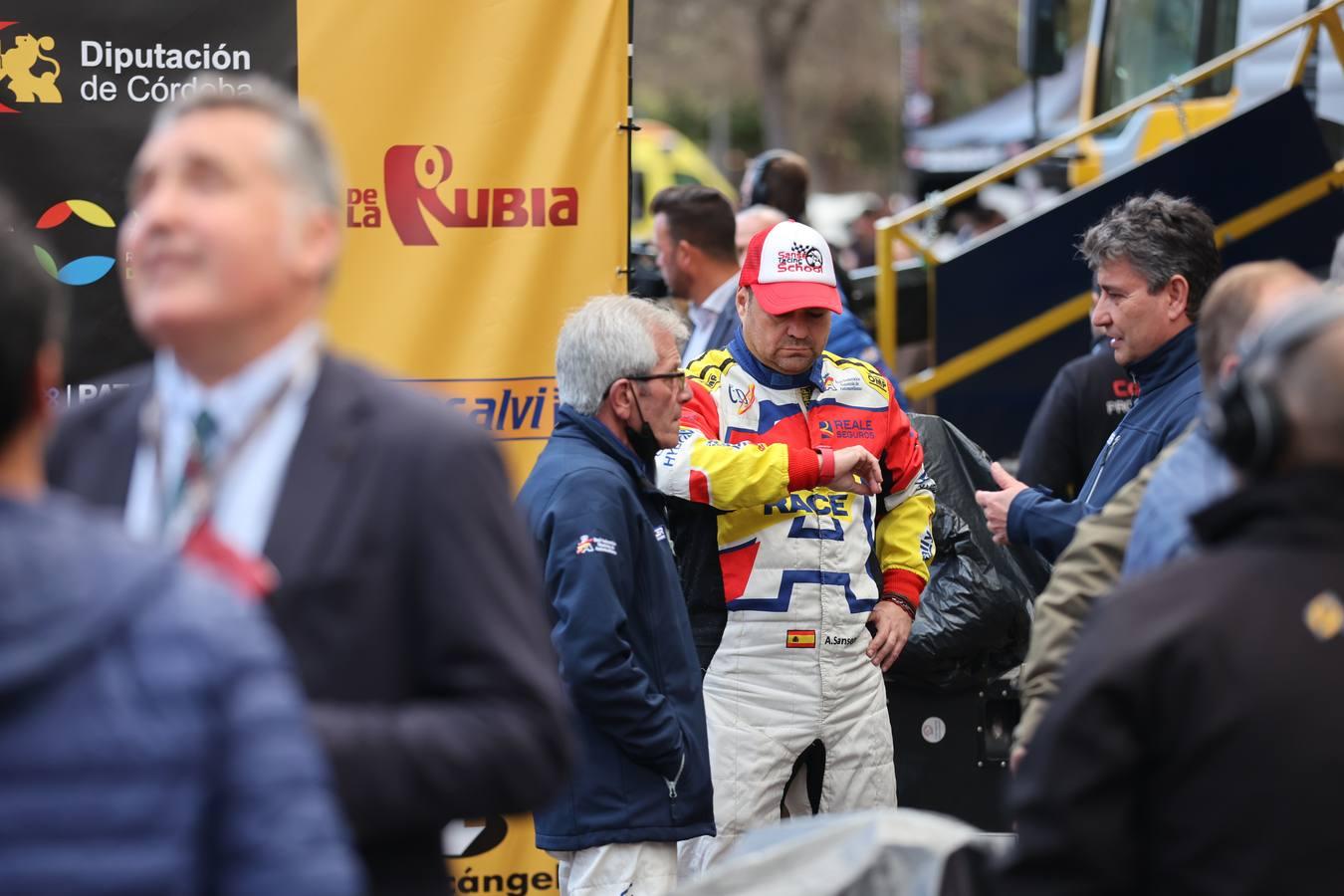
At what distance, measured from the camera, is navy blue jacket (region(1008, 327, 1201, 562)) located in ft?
13.7

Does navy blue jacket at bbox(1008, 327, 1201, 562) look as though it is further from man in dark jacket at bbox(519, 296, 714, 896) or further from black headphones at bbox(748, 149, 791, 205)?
black headphones at bbox(748, 149, 791, 205)

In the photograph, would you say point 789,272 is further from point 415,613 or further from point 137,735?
point 137,735

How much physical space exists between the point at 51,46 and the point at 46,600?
3316mm

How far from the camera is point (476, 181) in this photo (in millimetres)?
4898

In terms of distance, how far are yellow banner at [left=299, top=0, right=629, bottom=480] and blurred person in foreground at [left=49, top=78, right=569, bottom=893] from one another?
2.57m

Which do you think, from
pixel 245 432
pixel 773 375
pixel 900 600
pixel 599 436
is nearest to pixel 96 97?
pixel 599 436

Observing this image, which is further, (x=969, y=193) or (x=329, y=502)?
(x=969, y=193)

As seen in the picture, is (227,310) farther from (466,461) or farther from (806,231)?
(806,231)

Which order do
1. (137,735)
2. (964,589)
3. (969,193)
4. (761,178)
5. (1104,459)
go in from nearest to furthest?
1. (137,735)
2. (1104,459)
3. (964,589)
4. (761,178)
5. (969,193)

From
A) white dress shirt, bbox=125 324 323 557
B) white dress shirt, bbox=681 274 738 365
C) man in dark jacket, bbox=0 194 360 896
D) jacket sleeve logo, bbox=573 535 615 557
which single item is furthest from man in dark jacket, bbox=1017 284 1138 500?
man in dark jacket, bbox=0 194 360 896

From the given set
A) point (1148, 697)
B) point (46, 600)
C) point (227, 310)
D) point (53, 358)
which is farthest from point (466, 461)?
point (1148, 697)

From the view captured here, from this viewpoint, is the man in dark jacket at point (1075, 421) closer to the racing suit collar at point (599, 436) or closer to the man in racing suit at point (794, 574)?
the man in racing suit at point (794, 574)

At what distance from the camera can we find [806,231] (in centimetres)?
507

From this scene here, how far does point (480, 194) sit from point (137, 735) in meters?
3.39
